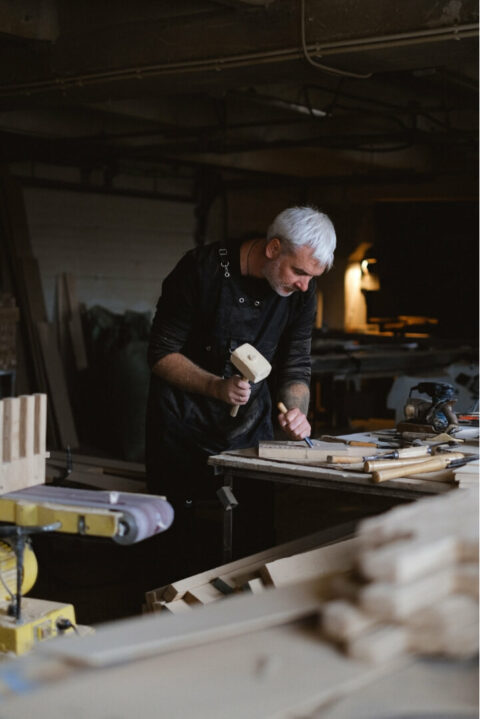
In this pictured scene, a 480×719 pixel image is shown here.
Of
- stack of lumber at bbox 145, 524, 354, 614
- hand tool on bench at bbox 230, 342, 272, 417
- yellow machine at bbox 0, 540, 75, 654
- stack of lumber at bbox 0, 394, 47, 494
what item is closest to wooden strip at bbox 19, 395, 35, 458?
stack of lumber at bbox 0, 394, 47, 494

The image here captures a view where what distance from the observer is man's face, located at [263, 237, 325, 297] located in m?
3.89

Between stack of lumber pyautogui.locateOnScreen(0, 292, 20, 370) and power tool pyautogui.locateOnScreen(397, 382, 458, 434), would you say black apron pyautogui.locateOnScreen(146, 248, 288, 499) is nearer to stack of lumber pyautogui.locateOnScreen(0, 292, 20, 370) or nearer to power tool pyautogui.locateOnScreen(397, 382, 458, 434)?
power tool pyautogui.locateOnScreen(397, 382, 458, 434)

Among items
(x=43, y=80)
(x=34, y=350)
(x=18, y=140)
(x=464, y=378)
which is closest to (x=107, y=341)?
(x=34, y=350)

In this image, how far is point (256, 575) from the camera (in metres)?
3.19

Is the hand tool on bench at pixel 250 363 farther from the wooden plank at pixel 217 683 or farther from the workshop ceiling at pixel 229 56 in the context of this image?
the wooden plank at pixel 217 683

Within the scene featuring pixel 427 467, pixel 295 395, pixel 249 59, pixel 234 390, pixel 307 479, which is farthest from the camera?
pixel 249 59

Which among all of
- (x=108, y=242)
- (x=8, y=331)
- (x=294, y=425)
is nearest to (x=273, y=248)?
(x=294, y=425)

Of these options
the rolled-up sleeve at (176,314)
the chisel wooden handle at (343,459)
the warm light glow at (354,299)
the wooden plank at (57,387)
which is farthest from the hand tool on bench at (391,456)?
the warm light glow at (354,299)

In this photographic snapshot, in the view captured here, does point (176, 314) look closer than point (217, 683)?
No

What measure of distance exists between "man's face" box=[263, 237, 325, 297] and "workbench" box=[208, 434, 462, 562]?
2.31 ft

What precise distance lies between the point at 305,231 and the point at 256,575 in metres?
1.41

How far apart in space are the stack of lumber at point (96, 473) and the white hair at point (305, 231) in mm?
1851

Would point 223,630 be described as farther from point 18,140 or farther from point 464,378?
point 18,140

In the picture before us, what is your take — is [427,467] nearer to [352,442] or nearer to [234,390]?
[352,442]
